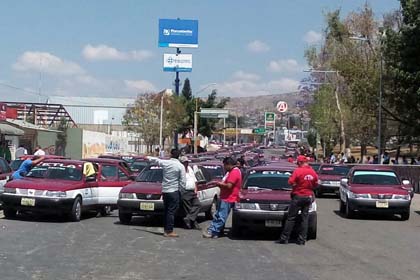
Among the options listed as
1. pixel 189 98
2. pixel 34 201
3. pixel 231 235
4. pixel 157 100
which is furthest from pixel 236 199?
pixel 189 98

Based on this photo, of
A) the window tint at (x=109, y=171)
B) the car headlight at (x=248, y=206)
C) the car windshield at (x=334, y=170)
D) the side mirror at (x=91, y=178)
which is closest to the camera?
the car headlight at (x=248, y=206)

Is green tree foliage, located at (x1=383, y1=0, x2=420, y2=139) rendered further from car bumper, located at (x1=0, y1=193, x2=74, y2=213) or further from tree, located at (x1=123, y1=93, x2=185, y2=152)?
tree, located at (x1=123, y1=93, x2=185, y2=152)

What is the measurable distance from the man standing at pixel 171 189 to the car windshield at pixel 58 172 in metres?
3.96

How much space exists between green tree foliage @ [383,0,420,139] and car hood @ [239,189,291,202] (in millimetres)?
23511

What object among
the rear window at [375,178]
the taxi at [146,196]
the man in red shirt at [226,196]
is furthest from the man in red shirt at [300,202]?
the rear window at [375,178]

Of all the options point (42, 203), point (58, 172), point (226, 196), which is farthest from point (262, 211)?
point (58, 172)

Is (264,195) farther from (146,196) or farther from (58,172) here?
(58,172)

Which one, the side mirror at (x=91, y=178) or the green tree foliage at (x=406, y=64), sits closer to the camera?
the side mirror at (x=91, y=178)

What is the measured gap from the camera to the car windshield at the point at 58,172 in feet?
60.3

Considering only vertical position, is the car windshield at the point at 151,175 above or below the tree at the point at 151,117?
below

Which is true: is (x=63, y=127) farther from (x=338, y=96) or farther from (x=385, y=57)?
(x=385, y=57)

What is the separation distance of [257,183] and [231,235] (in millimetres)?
1393

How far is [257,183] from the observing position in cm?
1631

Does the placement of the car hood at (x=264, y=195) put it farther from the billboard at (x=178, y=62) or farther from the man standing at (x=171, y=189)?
the billboard at (x=178, y=62)
